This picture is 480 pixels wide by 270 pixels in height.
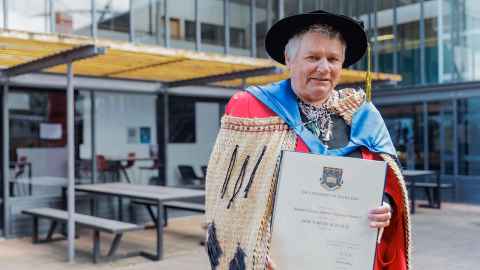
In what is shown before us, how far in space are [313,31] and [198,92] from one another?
28.6 feet

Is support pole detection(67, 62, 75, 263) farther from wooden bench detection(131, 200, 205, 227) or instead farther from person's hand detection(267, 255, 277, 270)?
person's hand detection(267, 255, 277, 270)

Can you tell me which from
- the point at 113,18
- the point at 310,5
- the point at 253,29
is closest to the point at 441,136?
the point at 310,5

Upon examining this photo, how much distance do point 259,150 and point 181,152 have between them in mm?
8601

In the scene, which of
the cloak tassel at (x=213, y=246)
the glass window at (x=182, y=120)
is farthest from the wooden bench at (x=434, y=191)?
the cloak tassel at (x=213, y=246)

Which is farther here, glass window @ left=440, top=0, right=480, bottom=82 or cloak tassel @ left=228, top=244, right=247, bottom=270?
glass window @ left=440, top=0, right=480, bottom=82

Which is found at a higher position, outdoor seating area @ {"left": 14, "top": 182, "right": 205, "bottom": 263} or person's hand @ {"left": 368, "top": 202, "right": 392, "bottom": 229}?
person's hand @ {"left": 368, "top": 202, "right": 392, "bottom": 229}

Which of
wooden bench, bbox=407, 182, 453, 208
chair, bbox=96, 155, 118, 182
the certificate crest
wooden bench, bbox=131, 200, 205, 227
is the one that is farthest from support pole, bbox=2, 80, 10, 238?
wooden bench, bbox=407, 182, 453, 208

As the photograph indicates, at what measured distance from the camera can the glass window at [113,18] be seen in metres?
8.73

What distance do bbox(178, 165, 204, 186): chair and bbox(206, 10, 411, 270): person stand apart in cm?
848

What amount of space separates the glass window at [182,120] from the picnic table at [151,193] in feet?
5.83

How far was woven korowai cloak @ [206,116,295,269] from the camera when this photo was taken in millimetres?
1746

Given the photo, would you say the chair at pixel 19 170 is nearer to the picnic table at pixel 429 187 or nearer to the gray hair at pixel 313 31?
the picnic table at pixel 429 187

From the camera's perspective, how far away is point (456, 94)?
1252 centimetres

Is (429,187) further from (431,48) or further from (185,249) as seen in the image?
(185,249)
